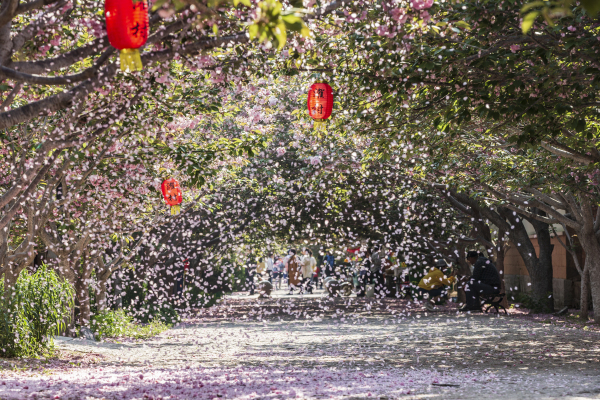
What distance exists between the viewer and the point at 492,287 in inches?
749

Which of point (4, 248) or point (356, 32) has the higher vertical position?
point (356, 32)

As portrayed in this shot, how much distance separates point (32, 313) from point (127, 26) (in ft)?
22.1

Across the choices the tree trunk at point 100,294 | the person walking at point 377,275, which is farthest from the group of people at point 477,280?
the tree trunk at point 100,294

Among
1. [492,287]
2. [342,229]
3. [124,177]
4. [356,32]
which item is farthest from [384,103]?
[342,229]

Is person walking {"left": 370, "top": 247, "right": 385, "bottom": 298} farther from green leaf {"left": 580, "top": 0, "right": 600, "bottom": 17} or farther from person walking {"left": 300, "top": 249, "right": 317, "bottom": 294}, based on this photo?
green leaf {"left": 580, "top": 0, "right": 600, "bottom": 17}

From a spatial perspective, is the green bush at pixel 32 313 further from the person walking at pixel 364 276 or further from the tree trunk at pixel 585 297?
the person walking at pixel 364 276

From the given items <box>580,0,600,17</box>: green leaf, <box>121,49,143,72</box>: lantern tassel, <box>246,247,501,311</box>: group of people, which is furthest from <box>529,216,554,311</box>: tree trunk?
<box>580,0,600,17</box>: green leaf

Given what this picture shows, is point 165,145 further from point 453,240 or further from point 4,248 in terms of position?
point 453,240

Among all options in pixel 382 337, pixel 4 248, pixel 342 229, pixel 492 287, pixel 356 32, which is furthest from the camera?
pixel 342 229

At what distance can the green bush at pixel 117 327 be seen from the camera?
14.2m

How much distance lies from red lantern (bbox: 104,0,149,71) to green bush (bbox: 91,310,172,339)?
9911mm

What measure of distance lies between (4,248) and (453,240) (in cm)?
1672

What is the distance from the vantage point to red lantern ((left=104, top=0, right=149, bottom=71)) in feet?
16.2

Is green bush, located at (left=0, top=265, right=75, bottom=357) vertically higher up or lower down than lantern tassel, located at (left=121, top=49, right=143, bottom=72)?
lower down
